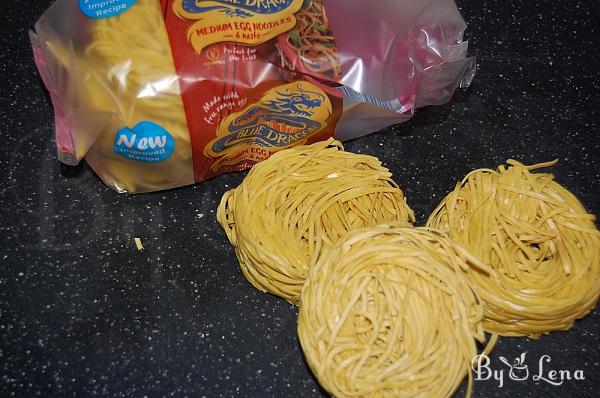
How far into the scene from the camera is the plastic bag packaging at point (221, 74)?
88 centimetres

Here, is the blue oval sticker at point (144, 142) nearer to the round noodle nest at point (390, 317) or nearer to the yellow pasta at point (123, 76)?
the yellow pasta at point (123, 76)

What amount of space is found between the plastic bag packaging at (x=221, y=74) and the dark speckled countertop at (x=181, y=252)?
76 mm

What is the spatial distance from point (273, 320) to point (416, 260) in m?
0.24

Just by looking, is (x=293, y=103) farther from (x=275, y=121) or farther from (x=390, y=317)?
(x=390, y=317)

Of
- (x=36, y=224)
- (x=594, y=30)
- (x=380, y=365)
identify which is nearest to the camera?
(x=380, y=365)

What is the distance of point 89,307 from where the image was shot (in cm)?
94

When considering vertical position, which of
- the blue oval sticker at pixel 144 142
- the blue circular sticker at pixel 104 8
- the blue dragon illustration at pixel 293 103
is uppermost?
the blue circular sticker at pixel 104 8

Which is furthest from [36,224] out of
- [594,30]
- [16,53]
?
[594,30]

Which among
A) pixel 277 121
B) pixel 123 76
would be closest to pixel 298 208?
pixel 277 121

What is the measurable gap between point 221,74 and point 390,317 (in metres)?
0.35

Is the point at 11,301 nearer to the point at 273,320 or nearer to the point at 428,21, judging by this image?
the point at 273,320

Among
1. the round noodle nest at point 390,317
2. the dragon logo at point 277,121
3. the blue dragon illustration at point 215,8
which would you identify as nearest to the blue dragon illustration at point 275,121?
the dragon logo at point 277,121

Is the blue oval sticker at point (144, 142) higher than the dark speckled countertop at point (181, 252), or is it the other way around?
the blue oval sticker at point (144, 142)

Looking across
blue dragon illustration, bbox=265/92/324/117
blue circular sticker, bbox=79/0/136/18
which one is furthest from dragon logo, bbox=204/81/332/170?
blue circular sticker, bbox=79/0/136/18
